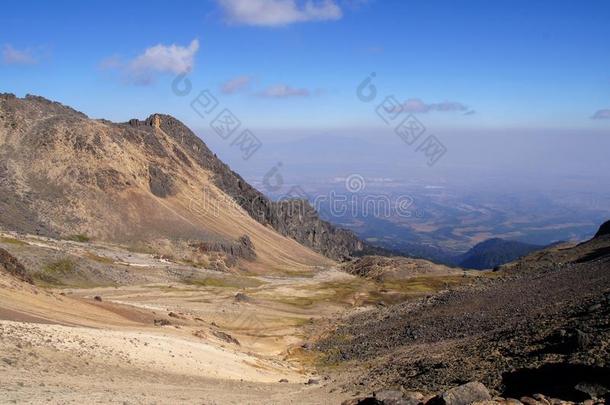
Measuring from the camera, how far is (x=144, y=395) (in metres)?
21.9

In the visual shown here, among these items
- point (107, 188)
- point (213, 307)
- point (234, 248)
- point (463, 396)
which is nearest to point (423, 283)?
point (234, 248)

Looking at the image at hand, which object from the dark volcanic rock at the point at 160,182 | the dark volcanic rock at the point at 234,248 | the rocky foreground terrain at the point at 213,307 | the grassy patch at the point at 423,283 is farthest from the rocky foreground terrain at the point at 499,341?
the dark volcanic rock at the point at 160,182

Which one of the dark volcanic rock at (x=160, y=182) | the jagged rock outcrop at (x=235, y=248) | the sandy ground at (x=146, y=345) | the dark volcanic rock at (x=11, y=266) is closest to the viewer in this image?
→ the sandy ground at (x=146, y=345)

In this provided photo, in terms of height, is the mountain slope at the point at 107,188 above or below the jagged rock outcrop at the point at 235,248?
above

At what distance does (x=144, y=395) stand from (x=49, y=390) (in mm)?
3615

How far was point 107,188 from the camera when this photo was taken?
386ft

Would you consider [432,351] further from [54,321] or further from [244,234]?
[244,234]

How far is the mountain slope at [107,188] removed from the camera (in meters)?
107

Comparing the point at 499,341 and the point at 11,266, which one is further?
the point at 11,266

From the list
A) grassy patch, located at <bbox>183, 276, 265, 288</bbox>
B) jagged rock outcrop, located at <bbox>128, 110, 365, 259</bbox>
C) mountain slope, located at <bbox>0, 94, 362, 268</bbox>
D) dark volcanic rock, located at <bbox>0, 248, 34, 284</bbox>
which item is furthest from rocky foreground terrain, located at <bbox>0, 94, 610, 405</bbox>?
jagged rock outcrop, located at <bbox>128, 110, 365, 259</bbox>

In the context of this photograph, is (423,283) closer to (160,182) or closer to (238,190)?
(160,182)

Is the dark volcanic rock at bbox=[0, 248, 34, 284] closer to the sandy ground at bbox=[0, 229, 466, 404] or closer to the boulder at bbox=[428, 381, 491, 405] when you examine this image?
the sandy ground at bbox=[0, 229, 466, 404]

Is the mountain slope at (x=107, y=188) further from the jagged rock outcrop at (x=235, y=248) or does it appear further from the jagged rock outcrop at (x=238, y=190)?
the jagged rock outcrop at (x=238, y=190)

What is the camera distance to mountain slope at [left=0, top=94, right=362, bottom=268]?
350 feet
